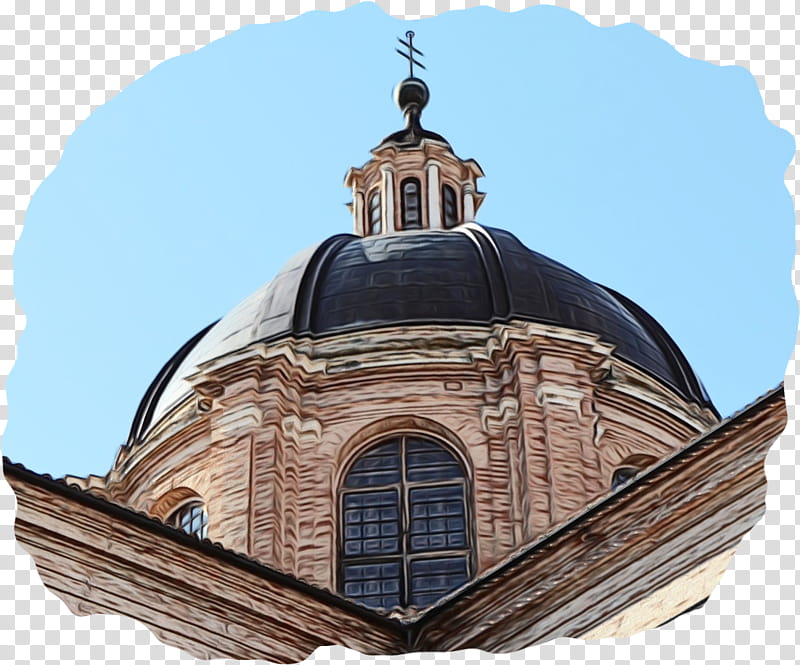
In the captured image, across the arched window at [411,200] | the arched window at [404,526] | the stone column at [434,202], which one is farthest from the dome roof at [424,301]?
the arched window at [411,200]

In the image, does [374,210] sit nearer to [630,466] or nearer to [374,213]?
[374,213]

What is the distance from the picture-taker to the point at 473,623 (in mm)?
17094

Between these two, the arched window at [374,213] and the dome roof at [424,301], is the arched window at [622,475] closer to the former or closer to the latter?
the dome roof at [424,301]

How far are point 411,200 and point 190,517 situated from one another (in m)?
5.89

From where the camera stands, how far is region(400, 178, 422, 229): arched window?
1066 inches

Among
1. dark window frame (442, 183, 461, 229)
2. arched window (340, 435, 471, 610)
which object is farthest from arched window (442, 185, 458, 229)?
arched window (340, 435, 471, 610)

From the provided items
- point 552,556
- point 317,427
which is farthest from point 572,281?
point 552,556

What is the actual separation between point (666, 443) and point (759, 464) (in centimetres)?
759

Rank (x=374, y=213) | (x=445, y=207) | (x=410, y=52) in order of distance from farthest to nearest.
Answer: (x=374, y=213) → (x=445, y=207) → (x=410, y=52)

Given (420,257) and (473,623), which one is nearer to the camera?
(473,623)

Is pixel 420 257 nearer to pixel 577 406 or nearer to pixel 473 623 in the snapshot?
pixel 577 406

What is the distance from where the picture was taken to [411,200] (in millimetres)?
27250

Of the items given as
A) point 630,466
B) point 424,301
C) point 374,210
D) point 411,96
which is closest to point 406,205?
point 374,210

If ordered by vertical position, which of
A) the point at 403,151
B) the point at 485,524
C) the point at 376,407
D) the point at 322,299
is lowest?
the point at 485,524
